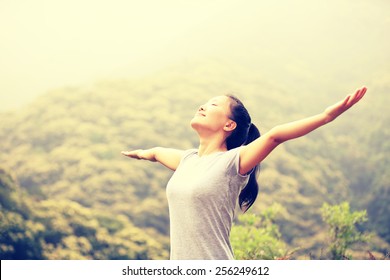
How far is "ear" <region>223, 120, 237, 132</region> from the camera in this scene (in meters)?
1.57

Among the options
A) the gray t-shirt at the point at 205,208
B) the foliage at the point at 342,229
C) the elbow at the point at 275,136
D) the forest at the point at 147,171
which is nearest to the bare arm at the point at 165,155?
the gray t-shirt at the point at 205,208

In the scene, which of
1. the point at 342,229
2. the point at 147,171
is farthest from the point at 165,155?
the point at 147,171

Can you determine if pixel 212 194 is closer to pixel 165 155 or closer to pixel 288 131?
pixel 288 131

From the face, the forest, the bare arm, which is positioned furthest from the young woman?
the forest

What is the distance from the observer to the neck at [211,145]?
1.56 meters

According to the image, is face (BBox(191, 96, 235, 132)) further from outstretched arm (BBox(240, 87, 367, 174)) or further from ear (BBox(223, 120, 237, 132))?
outstretched arm (BBox(240, 87, 367, 174))

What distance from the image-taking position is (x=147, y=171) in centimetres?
847

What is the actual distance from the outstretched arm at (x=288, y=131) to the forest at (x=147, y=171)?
3.35m

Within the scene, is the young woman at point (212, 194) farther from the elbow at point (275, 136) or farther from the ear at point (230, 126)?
the ear at point (230, 126)

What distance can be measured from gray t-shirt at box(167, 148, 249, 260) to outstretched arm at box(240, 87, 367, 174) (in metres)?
0.04

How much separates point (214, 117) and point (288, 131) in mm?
375

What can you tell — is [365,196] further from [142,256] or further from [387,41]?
[387,41]

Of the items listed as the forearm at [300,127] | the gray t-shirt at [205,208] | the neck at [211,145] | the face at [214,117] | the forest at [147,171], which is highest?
the forearm at [300,127]

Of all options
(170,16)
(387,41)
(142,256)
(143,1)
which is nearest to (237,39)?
(170,16)
